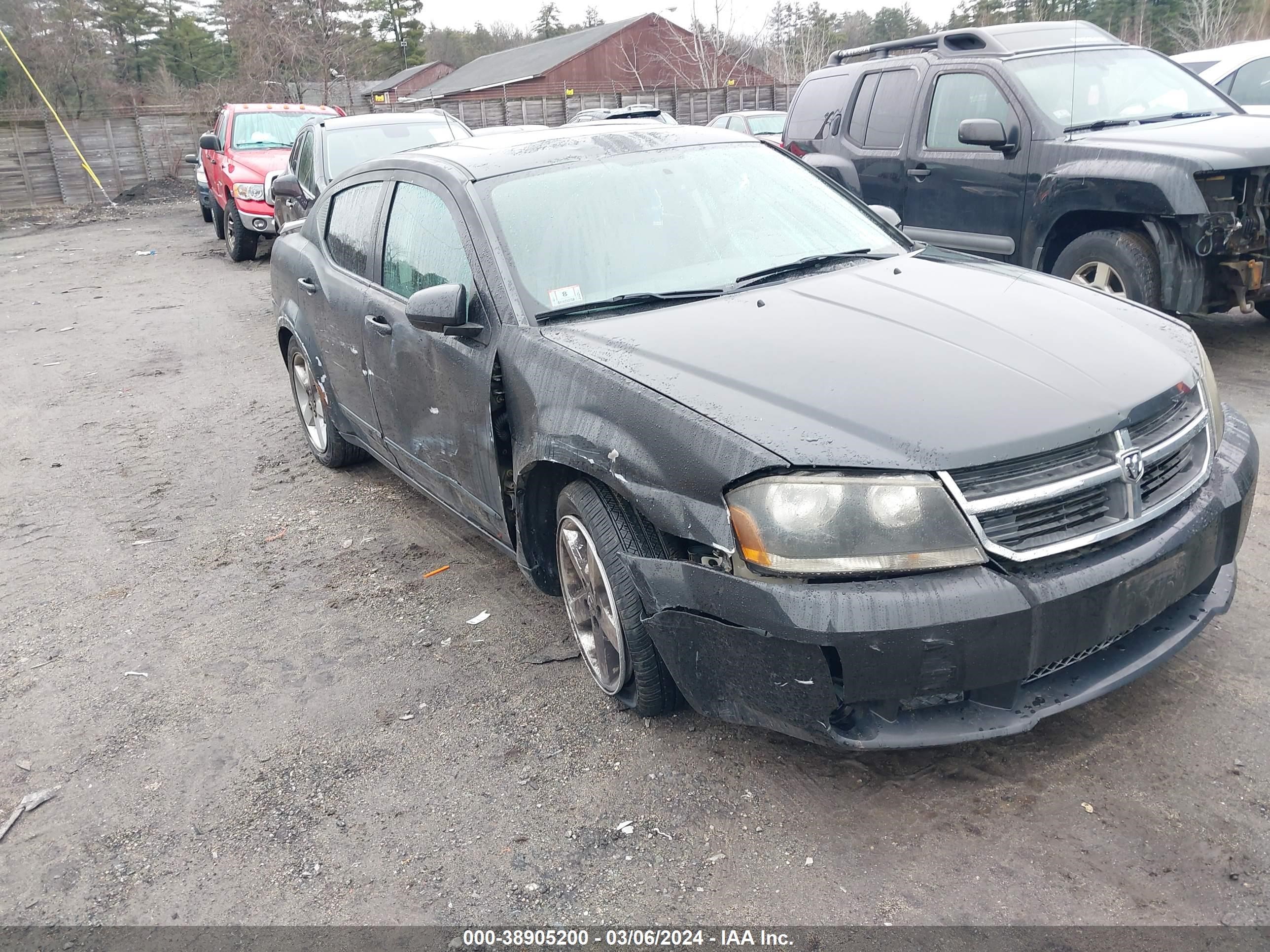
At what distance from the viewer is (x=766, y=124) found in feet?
59.3

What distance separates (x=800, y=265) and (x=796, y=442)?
136 centimetres

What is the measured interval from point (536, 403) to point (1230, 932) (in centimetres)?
230

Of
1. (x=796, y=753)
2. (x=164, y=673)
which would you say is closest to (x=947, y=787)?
(x=796, y=753)

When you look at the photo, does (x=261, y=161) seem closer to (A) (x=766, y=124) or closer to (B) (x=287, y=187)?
(B) (x=287, y=187)

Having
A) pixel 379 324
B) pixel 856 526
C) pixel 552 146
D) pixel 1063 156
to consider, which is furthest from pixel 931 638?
pixel 1063 156

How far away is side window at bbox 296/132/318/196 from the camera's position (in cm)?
1034

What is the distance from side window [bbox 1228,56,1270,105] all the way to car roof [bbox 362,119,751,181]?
687 centimetres

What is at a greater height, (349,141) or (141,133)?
(141,133)

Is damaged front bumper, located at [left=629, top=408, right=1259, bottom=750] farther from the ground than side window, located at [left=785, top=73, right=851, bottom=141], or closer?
closer

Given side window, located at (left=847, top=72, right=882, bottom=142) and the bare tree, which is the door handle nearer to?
side window, located at (left=847, top=72, right=882, bottom=142)

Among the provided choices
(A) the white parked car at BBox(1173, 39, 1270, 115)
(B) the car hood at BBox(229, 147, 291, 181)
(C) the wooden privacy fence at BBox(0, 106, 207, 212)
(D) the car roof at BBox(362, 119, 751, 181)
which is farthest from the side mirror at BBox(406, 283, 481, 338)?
(C) the wooden privacy fence at BBox(0, 106, 207, 212)

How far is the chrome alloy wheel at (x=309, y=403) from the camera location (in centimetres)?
593

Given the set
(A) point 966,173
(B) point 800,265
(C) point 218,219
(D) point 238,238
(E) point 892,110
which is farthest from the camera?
(C) point 218,219

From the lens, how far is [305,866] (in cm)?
280
